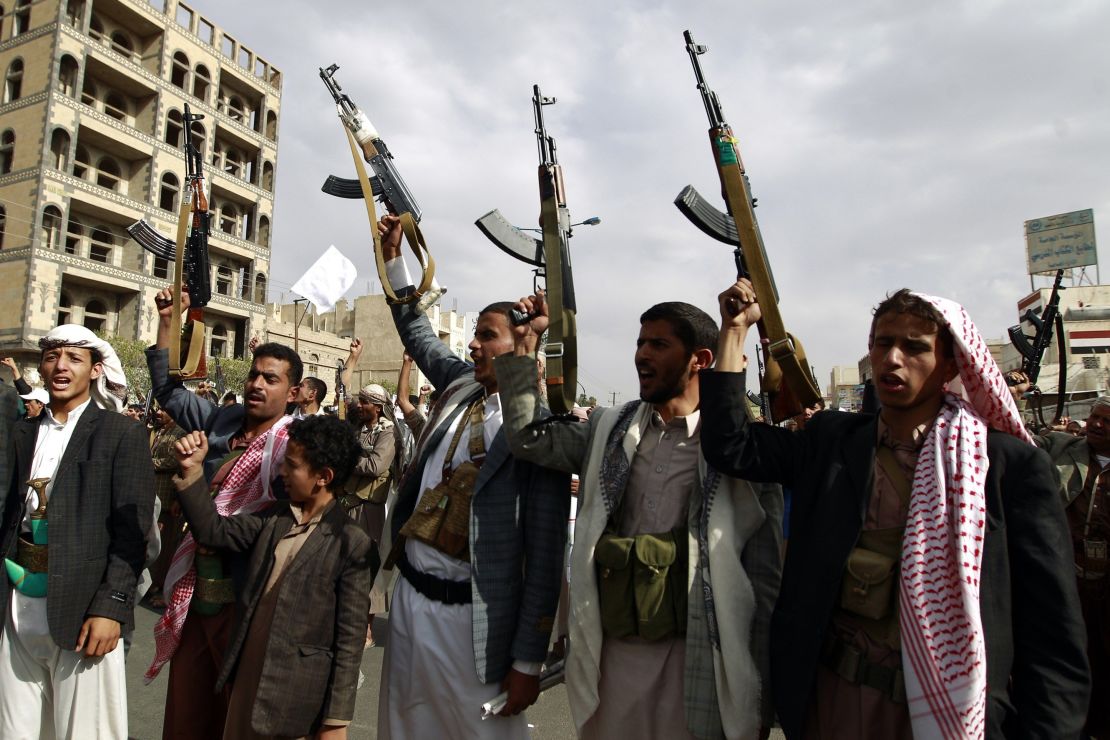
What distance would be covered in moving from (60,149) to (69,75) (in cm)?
303

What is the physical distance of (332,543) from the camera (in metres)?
2.53

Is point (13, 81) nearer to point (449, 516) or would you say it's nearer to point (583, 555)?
point (449, 516)

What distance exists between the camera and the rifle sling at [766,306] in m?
2.12

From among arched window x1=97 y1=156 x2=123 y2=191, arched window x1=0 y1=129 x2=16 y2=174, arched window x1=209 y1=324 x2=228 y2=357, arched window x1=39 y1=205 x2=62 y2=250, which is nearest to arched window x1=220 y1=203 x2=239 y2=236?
arched window x1=97 y1=156 x2=123 y2=191

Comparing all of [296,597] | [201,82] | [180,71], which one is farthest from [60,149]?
[296,597]

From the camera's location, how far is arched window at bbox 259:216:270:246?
32.8 meters

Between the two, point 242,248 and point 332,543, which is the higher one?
point 242,248

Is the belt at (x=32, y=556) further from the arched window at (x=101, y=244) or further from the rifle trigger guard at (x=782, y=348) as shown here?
the arched window at (x=101, y=244)

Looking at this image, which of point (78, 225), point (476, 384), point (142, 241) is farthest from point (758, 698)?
point (78, 225)

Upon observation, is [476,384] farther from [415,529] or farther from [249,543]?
[249,543]

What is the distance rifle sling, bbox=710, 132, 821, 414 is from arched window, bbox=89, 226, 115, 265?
101 feet

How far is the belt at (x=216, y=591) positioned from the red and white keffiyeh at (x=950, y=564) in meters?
2.42

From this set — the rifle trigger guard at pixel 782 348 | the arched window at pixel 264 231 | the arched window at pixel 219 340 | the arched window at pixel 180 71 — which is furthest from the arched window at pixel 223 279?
the rifle trigger guard at pixel 782 348

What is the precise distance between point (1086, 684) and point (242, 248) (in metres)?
34.4
